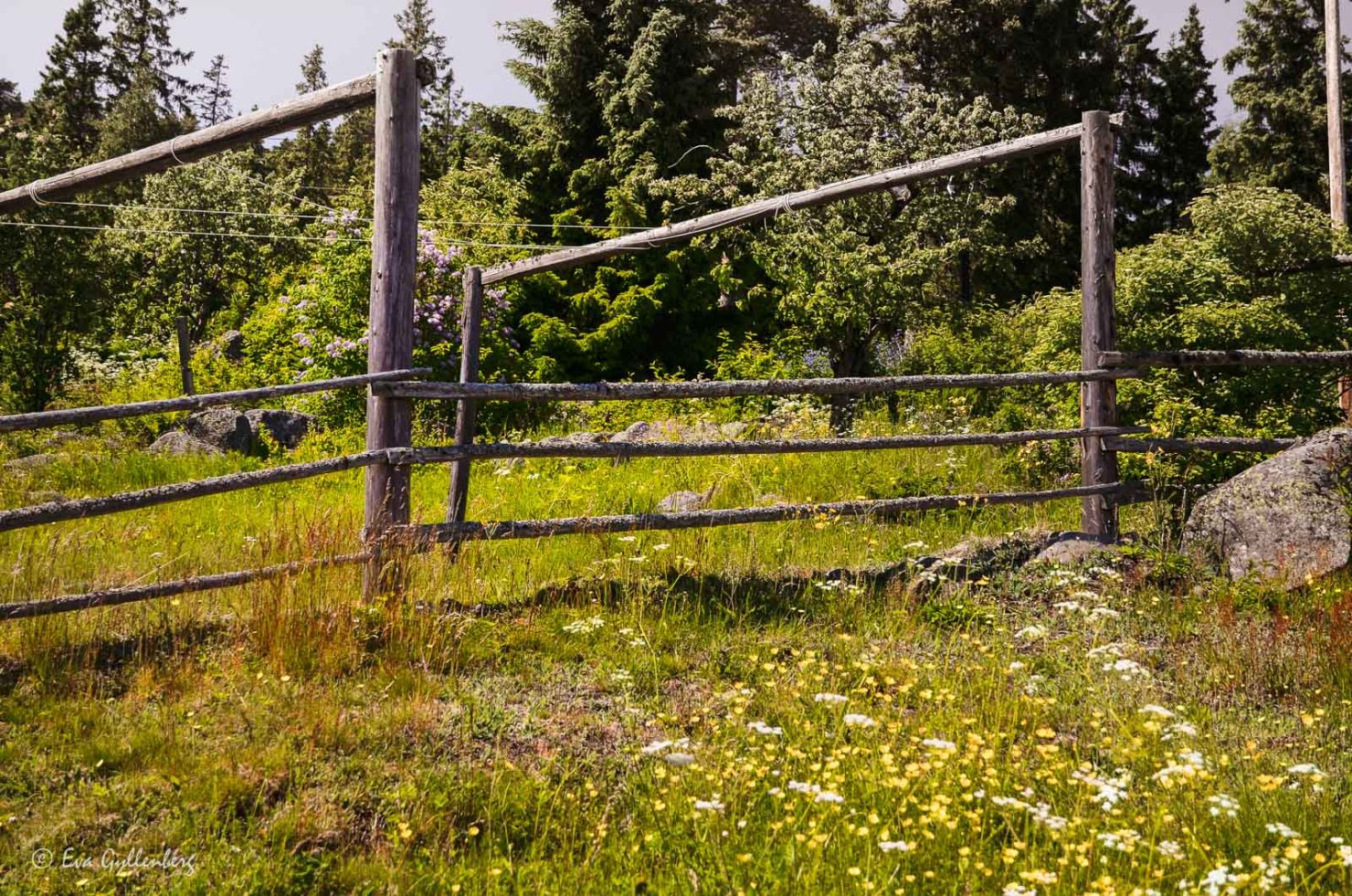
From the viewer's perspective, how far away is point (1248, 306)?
7609 mm

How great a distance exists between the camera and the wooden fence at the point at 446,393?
15.2ft

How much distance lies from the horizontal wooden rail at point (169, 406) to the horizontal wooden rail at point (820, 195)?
A: 2.66m

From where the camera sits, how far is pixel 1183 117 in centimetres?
2550

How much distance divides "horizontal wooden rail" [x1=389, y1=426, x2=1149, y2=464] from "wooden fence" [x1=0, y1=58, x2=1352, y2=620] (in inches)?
0.5

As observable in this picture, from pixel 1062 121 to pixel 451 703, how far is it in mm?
23634

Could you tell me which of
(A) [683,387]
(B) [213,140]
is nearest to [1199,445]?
(A) [683,387]

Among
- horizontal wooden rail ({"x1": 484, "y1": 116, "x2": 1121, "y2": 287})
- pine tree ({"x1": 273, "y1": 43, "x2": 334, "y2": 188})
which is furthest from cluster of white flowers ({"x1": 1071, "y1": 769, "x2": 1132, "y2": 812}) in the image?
pine tree ({"x1": 273, "y1": 43, "x2": 334, "y2": 188})

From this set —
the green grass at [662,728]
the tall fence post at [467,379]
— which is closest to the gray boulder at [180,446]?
the tall fence post at [467,379]

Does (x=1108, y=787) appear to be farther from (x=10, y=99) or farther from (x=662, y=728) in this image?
(x=10, y=99)

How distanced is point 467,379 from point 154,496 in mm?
3362

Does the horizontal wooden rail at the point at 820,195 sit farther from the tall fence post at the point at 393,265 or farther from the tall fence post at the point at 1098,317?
the tall fence post at the point at 393,265

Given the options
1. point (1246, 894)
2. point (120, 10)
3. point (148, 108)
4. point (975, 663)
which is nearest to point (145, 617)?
point (975, 663)

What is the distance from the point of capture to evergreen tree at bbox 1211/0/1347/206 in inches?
868

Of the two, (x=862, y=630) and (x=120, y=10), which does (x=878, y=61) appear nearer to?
(x=862, y=630)
